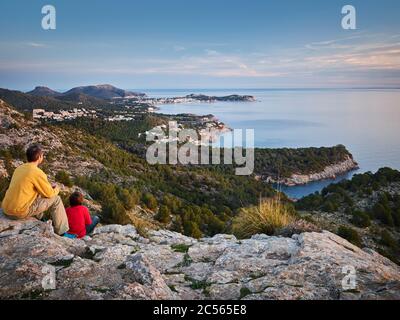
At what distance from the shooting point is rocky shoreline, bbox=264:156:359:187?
263 ft

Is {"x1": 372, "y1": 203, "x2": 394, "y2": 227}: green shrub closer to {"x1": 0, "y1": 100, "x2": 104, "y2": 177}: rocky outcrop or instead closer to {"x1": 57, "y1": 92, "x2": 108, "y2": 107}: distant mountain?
{"x1": 0, "y1": 100, "x2": 104, "y2": 177}: rocky outcrop

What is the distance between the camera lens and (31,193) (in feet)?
16.0

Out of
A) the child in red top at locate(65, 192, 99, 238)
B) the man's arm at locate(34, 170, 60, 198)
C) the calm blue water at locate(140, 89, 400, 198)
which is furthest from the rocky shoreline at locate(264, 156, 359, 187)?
the man's arm at locate(34, 170, 60, 198)

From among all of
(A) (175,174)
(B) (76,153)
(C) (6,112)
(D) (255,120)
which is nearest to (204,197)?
(A) (175,174)

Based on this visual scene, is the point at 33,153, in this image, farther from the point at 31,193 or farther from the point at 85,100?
the point at 85,100

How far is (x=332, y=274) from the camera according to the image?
380 cm

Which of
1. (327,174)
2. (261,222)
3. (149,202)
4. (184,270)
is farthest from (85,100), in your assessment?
(184,270)

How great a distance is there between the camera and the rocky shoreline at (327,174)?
8006 cm

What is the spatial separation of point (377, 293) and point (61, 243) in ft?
12.5

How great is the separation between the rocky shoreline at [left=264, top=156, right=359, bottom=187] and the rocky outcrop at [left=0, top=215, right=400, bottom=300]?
2887 inches

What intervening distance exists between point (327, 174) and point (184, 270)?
3543 inches

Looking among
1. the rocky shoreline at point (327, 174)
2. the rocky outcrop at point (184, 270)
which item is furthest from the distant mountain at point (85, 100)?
the rocky outcrop at point (184, 270)
